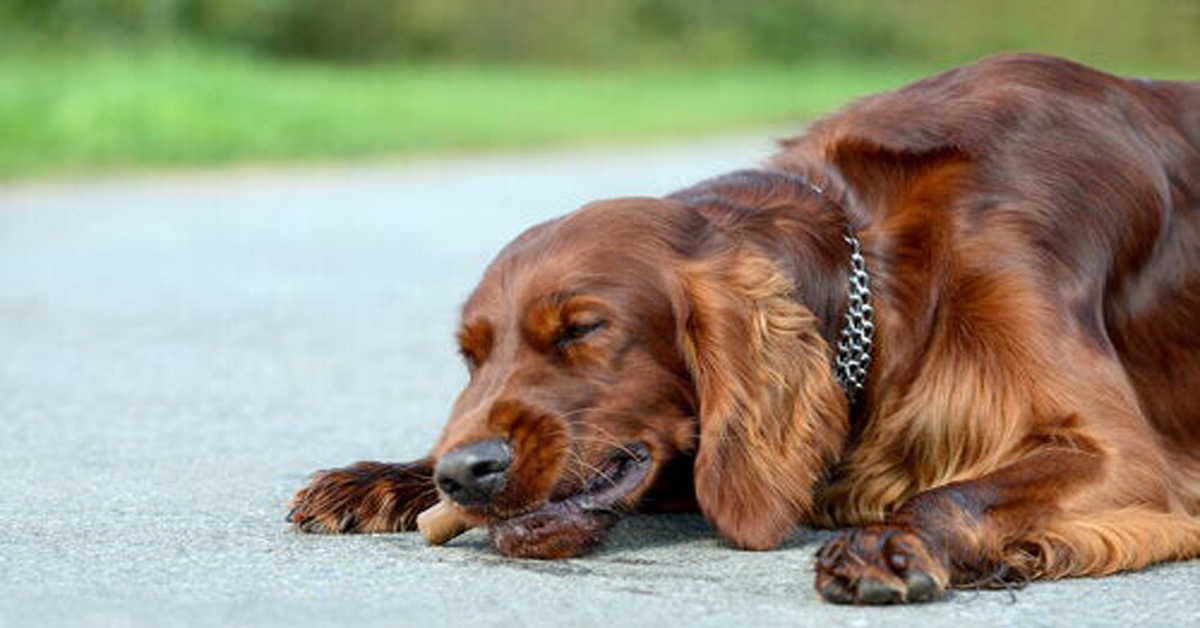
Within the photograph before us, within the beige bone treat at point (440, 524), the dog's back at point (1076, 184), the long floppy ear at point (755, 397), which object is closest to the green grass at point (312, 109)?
the dog's back at point (1076, 184)

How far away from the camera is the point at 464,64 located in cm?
3956

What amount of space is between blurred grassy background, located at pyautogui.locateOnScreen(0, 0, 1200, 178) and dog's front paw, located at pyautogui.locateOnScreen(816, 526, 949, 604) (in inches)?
205

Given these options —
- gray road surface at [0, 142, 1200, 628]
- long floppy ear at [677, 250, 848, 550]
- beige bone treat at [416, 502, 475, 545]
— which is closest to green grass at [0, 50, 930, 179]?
gray road surface at [0, 142, 1200, 628]

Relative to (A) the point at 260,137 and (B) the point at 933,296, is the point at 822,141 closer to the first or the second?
(B) the point at 933,296

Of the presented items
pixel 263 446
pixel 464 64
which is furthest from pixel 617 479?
pixel 464 64

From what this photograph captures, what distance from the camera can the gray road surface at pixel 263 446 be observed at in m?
3.76

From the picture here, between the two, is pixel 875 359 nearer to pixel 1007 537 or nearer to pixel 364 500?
pixel 1007 537

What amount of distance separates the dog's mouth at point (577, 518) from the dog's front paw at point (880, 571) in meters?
0.52

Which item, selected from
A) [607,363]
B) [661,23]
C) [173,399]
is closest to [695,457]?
[607,363]

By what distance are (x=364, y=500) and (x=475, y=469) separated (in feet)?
2.18

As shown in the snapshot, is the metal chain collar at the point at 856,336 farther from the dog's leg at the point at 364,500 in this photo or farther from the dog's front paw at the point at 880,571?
the dog's leg at the point at 364,500

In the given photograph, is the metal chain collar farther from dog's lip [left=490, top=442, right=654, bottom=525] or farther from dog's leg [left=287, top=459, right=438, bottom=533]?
Answer: dog's leg [left=287, top=459, right=438, bottom=533]

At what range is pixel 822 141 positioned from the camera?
478cm

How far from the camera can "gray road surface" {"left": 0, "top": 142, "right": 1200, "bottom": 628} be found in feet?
12.3
